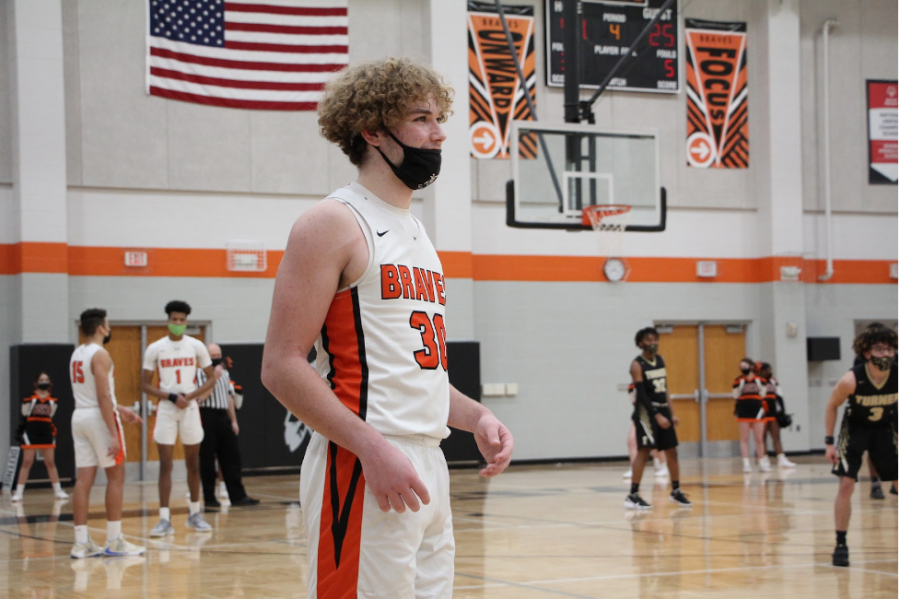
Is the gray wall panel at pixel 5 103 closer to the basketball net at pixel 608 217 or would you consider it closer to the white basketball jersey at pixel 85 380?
the white basketball jersey at pixel 85 380

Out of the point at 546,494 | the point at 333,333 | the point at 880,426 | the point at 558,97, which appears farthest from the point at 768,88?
the point at 333,333

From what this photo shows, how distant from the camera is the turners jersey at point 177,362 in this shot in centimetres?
939

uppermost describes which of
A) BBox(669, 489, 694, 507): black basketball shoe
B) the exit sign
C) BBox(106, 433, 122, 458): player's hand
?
the exit sign

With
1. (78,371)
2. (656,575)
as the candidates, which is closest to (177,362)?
(78,371)

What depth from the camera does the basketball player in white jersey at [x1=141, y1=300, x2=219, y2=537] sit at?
927cm

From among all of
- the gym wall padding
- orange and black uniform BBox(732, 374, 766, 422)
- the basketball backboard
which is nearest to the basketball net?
the basketball backboard

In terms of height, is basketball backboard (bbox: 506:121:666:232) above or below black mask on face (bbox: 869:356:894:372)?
above

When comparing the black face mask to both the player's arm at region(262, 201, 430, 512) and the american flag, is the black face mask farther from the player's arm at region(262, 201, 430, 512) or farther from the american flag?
the american flag

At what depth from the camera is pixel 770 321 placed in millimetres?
19391

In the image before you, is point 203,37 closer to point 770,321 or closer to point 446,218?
point 446,218

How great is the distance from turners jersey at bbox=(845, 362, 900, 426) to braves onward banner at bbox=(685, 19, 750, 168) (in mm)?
12065

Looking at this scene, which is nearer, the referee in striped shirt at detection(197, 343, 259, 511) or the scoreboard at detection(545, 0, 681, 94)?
the referee in striped shirt at detection(197, 343, 259, 511)

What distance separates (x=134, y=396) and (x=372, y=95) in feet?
47.5

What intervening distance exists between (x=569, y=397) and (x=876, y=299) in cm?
671
